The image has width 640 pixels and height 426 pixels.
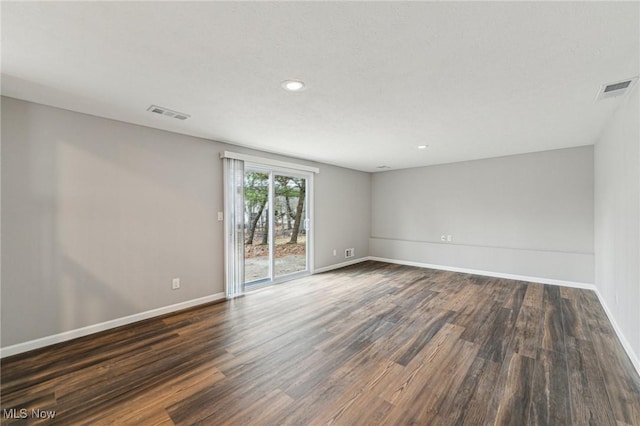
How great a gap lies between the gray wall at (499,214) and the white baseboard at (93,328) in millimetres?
4670

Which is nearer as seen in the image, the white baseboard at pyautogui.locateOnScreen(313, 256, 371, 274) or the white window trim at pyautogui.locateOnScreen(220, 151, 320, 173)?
the white window trim at pyautogui.locateOnScreen(220, 151, 320, 173)

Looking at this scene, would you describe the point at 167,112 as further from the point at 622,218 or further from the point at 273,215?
the point at 622,218

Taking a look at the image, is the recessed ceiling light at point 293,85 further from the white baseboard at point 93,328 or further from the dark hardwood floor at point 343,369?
the white baseboard at point 93,328

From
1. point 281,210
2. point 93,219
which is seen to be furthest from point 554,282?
point 93,219

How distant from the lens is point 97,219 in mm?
2912

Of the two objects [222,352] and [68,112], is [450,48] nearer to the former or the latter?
[222,352]

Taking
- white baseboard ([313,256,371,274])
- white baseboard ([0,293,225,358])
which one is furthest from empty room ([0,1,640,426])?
white baseboard ([313,256,371,274])

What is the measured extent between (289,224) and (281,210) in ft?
1.17

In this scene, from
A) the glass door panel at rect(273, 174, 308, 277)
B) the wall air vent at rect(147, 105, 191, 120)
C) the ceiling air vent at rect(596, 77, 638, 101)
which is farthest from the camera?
the glass door panel at rect(273, 174, 308, 277)

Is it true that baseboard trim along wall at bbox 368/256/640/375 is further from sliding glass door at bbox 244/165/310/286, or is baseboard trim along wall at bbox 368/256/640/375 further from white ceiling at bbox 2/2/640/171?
sliding glass door at bbox 244/165/310/286

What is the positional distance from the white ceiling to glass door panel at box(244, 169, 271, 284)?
53.0 inches

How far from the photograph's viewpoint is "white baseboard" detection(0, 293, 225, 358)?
8.04 feet

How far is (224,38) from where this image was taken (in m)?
1.62

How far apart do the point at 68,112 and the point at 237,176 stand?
1960mm
